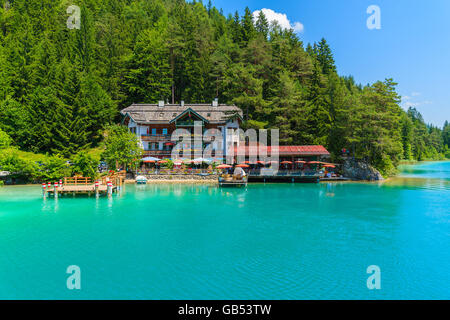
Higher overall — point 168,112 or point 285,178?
point 168,112

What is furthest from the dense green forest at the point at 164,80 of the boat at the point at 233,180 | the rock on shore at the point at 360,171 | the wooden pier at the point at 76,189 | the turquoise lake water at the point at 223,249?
the turquoise lake water at the point at 223,249

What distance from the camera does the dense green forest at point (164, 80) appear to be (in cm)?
4847

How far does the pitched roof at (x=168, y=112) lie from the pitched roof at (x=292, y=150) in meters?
6.48

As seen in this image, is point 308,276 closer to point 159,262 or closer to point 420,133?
point 159,262

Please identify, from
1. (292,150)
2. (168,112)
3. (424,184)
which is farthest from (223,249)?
(168,112)

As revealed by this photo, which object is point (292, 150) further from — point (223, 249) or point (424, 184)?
point (223, 249)

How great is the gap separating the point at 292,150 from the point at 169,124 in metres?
21.3

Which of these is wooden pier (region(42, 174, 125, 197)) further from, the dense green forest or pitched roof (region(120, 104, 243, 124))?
pitched roof (region(120, 104, 243, 124))

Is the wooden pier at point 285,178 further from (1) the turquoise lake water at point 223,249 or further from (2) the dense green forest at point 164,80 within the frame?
(1) the turquoise lake water at point 223,249

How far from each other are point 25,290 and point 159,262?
5.01m

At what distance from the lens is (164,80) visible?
6066 cm

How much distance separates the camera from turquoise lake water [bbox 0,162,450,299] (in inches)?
427

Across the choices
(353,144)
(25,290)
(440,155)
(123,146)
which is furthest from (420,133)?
(25,290)

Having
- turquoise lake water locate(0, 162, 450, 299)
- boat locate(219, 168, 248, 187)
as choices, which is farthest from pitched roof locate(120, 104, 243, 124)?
turquoise lake water locate(0, 162, 450, 299)
